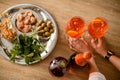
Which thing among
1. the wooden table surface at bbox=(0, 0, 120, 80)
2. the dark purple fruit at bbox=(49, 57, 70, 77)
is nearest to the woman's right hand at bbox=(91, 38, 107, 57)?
the wooden table surface at bbox=(0, 0, 120, 80)

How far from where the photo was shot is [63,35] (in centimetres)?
153

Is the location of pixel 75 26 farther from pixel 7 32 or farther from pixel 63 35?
pixel 7 32

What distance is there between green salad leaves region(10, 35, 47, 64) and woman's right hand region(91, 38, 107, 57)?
0.93 ft

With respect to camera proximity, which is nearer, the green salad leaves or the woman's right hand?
the green salad leaves

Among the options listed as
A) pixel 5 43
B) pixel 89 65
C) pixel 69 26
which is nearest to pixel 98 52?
pixel 89 65

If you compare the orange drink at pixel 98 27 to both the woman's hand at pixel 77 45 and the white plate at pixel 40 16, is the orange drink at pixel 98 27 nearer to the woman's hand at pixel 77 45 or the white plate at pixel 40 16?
the woman's hand at pixel 77 45

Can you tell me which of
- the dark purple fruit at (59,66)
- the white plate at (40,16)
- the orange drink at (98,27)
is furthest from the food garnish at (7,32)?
the orange drink at (98,27)

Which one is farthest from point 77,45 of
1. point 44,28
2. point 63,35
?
point 44,28

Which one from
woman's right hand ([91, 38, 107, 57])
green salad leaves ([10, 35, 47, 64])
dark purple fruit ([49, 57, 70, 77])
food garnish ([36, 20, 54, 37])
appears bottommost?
dark purple fruit ([49, 57, 70, 77])

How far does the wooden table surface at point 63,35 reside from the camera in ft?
4.76

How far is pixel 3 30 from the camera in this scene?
1475 millimetres

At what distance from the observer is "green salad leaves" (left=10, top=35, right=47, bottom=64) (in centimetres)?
139

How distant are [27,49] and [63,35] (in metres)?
0.23

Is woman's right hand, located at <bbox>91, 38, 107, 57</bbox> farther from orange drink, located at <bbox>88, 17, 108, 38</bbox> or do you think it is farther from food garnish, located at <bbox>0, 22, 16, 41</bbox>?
food garnish, located at <bbox>0, 22, 16, 41</bbox>
